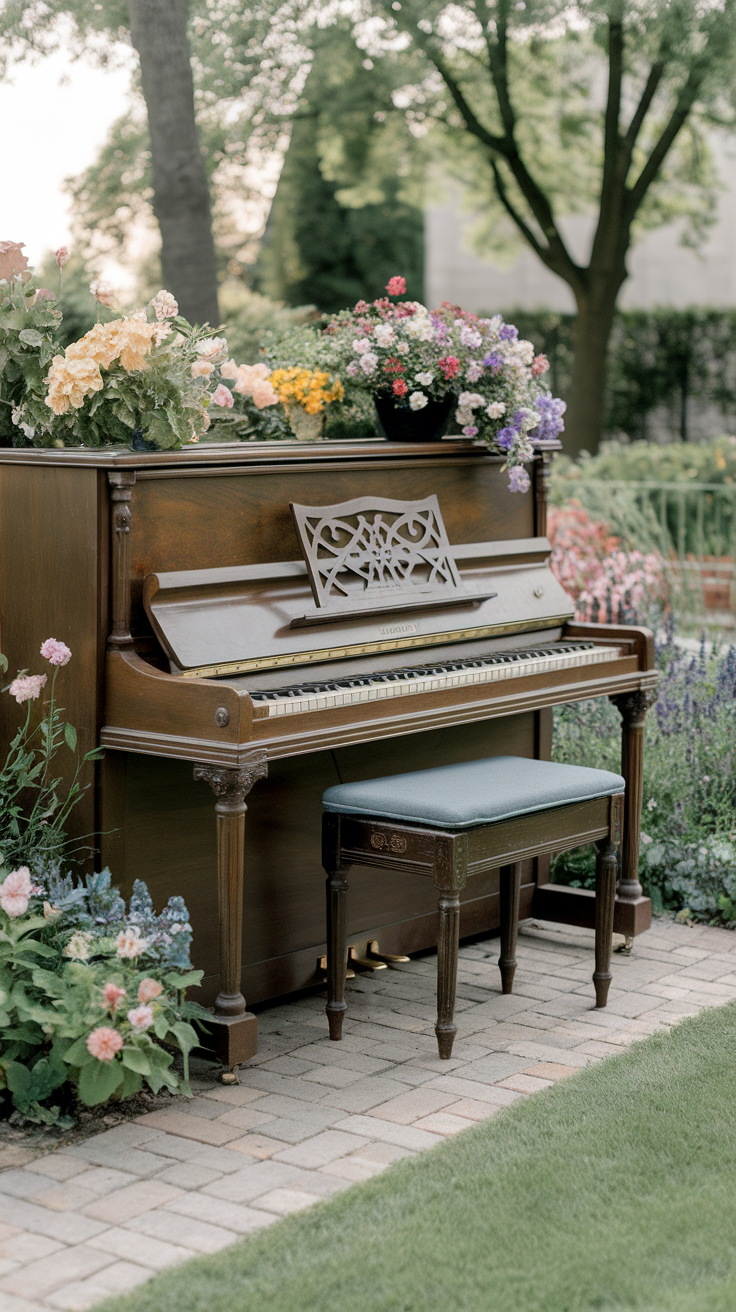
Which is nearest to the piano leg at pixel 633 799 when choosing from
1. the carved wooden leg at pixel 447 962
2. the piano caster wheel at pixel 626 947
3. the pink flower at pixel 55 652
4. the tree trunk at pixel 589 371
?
the piano caster wheel at pixel 626 947

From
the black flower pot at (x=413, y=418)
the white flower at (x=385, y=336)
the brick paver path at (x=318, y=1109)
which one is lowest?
the brick paver path at (x=318, y=1109)

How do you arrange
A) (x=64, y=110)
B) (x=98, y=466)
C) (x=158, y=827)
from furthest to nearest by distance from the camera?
(x=64, y=110) < (x=158, y=827) < (x=98, y=466)

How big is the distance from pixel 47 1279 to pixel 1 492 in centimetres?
189

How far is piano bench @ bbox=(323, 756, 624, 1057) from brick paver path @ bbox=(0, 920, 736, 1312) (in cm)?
14

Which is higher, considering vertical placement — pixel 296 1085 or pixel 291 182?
pixel 291 182

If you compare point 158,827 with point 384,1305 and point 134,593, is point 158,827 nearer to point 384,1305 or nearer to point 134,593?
point 134,593

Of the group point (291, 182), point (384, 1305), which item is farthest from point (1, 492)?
point (291, 182)

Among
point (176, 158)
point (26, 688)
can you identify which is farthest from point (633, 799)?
point (176, 158)

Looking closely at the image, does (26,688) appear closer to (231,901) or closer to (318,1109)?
(231,901)

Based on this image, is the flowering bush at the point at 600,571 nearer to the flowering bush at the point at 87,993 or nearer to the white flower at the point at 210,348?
the white flower at the point at 210,348

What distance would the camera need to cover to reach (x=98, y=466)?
139 inches

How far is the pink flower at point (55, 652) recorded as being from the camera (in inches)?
139

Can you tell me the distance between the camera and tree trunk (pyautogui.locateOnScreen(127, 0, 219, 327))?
6.77 meters

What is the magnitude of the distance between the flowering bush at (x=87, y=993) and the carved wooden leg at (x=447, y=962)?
23.2 inches
